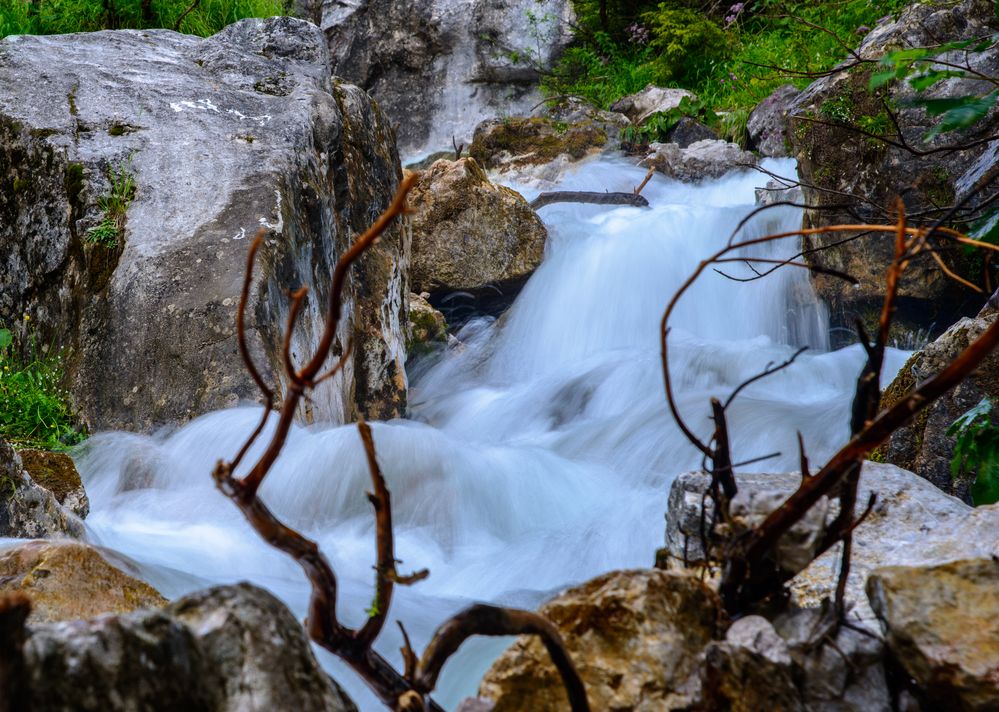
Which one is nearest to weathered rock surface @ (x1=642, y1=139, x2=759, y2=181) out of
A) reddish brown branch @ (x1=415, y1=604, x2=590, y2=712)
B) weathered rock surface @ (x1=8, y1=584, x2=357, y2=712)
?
reddish brown branch @ (x1=415, y1=604, x2=590, y2=712)

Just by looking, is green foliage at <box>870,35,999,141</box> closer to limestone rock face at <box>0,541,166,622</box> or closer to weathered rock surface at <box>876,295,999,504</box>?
weathered rock surface at <box>876,295,999,504</box>

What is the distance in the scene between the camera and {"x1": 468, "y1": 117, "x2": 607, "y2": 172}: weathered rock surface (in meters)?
11.5

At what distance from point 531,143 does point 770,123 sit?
10.4 ft

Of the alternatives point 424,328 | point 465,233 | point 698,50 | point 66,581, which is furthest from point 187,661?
point 698,50

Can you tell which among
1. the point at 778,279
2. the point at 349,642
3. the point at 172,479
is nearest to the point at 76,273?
the point at 172,479

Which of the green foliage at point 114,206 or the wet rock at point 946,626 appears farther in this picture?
the green foliage at point 114,206

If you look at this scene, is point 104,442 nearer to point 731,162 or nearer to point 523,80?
point 731,162

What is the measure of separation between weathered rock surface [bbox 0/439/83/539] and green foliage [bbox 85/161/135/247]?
2.19m

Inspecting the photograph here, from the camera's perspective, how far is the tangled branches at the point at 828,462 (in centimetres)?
110

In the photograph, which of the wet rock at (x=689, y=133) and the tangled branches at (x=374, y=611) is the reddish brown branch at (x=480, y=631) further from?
the wet rock at (x=689, y=133)

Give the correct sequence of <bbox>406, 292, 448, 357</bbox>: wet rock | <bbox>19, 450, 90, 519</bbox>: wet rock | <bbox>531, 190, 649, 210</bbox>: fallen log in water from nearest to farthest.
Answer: <bbox>19, 450, 90, 519</bbox>: wet rock → <bbox>406, 292, 448, 357</bbox>: wet rock → <bbox>531, 190, 649, 210</bbox>: fallen log in water

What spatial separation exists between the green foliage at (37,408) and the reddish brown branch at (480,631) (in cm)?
376

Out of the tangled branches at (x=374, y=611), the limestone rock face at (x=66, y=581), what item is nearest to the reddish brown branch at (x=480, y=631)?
the tangled branches at (x=374, y=611)

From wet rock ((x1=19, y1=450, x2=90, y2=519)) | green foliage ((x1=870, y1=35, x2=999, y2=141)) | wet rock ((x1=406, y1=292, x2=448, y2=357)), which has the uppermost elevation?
green foliage ((x1=870, y1=35, x2=999, y2=141))
